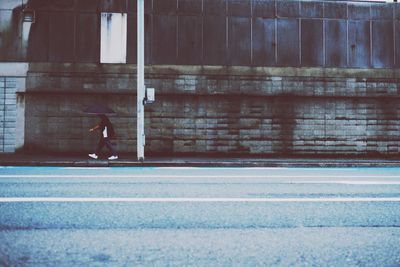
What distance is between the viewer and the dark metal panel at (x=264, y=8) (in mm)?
18516

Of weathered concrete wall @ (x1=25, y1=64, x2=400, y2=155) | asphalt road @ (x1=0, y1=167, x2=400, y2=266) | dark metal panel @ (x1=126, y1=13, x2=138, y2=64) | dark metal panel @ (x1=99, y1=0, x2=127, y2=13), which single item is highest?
dark metal panel @ (x1=99, y1=0, x2=127, y2=13)

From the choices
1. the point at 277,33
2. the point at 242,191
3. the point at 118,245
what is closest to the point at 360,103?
the point at 277,33

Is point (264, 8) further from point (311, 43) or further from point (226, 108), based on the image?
point (226, 108)

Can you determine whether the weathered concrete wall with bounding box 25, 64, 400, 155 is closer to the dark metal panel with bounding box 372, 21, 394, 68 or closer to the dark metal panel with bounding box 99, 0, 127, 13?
the dark metal panel with bounding box 372, 21, 394, 68

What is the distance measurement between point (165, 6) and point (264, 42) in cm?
454

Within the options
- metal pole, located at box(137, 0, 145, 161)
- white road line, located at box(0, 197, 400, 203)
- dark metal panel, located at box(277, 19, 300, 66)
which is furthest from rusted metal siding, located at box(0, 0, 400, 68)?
white road line, located at box(0, 197, 400, 203)

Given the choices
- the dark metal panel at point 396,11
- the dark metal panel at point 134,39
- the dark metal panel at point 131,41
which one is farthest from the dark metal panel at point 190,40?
the dark metal panel at point 396,11

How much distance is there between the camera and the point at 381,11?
19.0 meters

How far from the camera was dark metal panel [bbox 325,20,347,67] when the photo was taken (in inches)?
737

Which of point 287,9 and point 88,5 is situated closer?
point 88,5

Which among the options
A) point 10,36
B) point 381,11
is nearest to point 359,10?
point 381,11

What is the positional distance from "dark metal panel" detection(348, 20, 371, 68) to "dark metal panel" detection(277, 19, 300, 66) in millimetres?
2446

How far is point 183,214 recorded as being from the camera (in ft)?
17.0

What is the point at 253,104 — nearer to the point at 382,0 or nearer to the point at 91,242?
the point at 382,0
